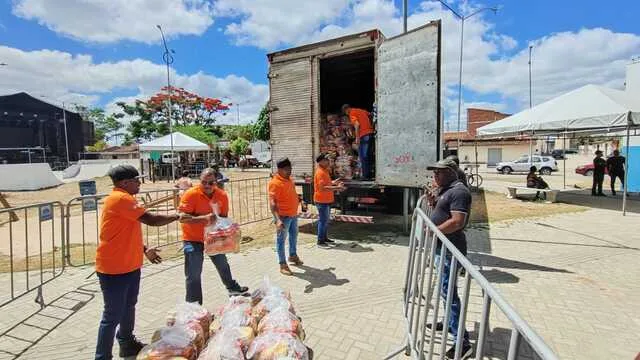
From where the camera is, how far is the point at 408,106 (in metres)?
6.28

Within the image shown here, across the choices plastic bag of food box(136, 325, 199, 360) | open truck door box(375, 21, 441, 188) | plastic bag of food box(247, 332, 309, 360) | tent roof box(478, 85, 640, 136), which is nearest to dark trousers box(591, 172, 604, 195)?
tent roof box(478, 85, 640, 136)

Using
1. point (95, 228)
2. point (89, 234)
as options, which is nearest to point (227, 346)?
point (89, 234)

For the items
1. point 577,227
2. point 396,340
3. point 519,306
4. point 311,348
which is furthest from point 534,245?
point 311,348

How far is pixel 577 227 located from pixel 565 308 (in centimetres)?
543

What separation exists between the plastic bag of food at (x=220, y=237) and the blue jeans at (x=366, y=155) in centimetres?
445

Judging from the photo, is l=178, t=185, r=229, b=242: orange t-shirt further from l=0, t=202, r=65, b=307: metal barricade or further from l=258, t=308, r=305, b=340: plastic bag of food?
l=0, t=202, r=65, b=307: metal barricade

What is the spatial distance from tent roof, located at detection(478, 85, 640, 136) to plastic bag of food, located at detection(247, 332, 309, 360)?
1103 centimetres

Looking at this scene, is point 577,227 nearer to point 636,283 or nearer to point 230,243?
point 636,283

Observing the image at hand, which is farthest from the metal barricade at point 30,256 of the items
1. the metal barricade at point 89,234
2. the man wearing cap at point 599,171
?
the man wearing cap at point 599,171

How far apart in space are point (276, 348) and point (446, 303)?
1182 millimetres

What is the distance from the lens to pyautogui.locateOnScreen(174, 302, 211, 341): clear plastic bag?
2.97 metres

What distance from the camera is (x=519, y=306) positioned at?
4.19 m

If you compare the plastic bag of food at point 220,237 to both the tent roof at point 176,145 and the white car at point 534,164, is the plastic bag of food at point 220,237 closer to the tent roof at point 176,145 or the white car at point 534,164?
the tent roof at point 176,145

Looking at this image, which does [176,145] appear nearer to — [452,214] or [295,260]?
[295,260]
